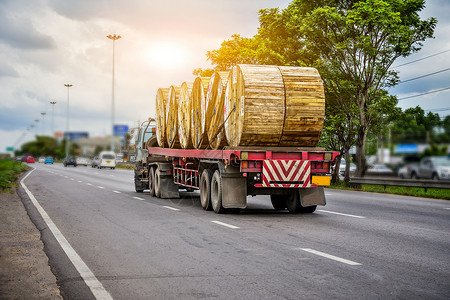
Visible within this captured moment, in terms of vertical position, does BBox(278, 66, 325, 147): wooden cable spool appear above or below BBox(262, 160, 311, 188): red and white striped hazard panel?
above

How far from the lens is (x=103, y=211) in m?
14.5

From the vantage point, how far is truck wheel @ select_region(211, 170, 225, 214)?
1356cm

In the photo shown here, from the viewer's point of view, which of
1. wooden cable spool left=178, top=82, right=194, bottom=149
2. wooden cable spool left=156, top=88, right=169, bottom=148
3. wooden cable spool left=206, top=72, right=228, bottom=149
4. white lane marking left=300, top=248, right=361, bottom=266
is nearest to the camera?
white lane marking left=300, top=248, right=361, bottom=266

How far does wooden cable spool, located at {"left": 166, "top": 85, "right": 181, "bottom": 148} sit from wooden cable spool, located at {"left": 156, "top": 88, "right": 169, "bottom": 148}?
1.99ft

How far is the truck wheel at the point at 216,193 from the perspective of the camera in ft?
44.5

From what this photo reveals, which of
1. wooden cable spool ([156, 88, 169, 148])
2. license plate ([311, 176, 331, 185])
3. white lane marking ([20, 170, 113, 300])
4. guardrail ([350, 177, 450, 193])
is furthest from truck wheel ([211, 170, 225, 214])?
guardrail ([350, 177, 450, 193])

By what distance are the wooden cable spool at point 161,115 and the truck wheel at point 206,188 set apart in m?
5.27

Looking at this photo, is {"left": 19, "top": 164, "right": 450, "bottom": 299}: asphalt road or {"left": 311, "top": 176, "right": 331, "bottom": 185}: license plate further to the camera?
{"left": 311, "top": 176, "right": 331, "bottom": 185}: license plate

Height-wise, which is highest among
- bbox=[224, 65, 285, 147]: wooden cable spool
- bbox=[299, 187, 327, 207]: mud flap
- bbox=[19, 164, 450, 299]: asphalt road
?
bbox=[224, 65, 285, 147]: wooden cable spool

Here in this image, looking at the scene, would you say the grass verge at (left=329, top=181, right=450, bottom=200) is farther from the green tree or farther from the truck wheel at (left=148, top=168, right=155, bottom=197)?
the green tree

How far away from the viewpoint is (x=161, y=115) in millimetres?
20500

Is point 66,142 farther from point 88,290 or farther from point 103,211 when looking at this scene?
point 88,290

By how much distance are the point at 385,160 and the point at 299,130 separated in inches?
80.1

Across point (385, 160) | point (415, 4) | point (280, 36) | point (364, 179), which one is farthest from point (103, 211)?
point (280, 36)
